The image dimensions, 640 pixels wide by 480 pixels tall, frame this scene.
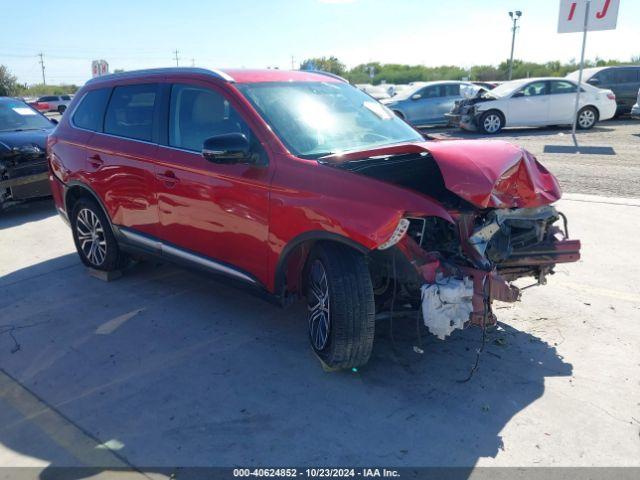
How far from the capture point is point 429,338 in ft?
13.3

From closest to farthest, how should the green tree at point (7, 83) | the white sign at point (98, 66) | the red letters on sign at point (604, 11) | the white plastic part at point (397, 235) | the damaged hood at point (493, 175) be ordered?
the white plastic part at point (397, 235) → the damaged hood at point (493, 175) → the red letters on sign at point (604, 11) → the white sign at point (98, 66) → the green tree at point (7, 83)

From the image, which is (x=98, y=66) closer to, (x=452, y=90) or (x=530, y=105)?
(x=452, y=90)

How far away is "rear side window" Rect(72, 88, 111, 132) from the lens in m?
5.29

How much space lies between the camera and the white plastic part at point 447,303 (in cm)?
316

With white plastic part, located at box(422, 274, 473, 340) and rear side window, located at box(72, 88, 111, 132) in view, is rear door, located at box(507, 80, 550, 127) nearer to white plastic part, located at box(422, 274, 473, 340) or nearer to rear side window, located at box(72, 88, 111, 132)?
rear side window, located at box(72, 88, 111, 132)

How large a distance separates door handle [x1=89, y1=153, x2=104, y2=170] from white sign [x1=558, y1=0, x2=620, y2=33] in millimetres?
10639

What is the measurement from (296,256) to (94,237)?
8.71 feet

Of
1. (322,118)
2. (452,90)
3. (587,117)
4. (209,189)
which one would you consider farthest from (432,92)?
(209,189)

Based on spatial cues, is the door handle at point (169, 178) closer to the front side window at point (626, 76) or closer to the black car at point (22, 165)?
the black car at point (22, 165)

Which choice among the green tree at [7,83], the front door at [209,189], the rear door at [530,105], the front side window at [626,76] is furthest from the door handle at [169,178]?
the green tree at [7,83]

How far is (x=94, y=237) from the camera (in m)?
5.46

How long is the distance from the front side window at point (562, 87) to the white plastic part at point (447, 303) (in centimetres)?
1449

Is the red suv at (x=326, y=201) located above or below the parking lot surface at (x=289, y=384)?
above

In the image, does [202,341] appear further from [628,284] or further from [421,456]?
[628,284]
